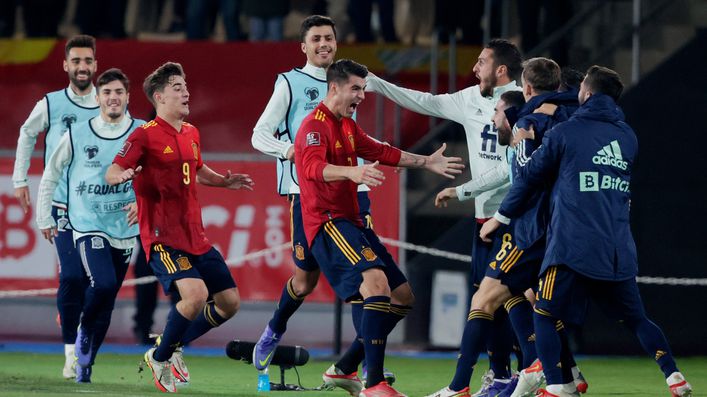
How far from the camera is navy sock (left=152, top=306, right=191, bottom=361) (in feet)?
33.2

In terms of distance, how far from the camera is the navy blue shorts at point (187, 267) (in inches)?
400

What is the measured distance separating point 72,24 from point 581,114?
39.4 ft

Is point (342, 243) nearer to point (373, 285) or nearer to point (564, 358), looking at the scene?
point (373, 285)

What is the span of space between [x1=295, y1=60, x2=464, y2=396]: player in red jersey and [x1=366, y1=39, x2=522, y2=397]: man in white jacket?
29.9 inches

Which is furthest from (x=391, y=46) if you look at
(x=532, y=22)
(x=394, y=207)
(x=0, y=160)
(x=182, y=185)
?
(x=182, y=185)

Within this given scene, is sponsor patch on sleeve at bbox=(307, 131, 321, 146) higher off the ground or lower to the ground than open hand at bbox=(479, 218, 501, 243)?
higher

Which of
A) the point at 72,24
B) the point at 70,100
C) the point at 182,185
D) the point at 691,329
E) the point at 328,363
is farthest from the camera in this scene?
the point at 72,24

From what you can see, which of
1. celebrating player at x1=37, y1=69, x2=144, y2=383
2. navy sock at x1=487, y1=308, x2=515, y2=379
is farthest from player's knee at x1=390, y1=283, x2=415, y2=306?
celebrating player at x1=37, y1=69, x2=144, y2=383

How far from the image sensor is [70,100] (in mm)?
12234

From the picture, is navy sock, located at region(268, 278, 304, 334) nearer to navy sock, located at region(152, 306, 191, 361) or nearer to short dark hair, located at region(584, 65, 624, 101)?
navy sock, located at region(152, 306, 191, 361)

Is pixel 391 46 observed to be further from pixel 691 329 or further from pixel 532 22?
pixel 691 329

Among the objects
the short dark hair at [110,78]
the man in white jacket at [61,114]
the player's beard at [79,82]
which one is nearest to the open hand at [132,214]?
the short dark hair at [110,78]

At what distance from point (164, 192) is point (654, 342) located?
3454mm

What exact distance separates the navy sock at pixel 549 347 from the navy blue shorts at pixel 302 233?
160 centimetres
